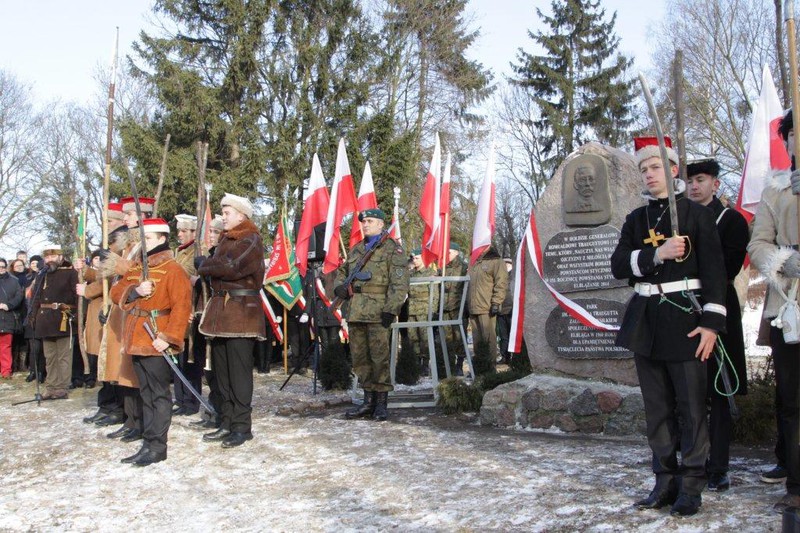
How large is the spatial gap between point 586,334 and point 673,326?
269cm

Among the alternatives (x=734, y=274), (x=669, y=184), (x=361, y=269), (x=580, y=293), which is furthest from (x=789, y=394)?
(x=361, y=269)

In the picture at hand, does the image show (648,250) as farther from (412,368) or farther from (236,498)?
(412,368)

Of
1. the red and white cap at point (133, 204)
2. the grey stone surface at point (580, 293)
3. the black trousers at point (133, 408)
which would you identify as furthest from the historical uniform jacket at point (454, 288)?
the black trousers at point (133, 408)

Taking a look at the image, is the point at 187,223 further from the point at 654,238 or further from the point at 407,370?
the point at 654,238

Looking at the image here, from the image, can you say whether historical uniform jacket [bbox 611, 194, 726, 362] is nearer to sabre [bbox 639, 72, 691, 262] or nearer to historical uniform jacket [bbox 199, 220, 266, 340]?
sabre [bbox 639, 72, 691, 262]

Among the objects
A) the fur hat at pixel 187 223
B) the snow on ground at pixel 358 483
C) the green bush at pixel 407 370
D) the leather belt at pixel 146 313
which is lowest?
the snow on ground at pixel 358 483

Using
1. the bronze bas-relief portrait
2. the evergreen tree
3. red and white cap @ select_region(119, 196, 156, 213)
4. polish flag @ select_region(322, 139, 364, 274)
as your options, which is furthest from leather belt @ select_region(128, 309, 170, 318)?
the evergreen tree

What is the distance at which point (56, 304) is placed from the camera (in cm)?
920

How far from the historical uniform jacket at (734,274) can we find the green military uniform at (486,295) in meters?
6.06

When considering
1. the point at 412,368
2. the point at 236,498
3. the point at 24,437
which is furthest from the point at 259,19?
the point at 236,498

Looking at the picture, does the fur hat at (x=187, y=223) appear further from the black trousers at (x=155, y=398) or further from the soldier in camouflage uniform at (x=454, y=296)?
the soldier in camouflage uniform at (x=454, y=296)

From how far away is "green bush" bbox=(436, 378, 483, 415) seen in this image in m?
7.28

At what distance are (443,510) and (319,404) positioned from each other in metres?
4.35

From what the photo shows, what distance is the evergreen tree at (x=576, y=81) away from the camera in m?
27.3
